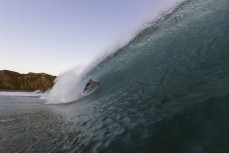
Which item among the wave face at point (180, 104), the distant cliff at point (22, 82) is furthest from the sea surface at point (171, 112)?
the distant cliff at point (22, 82)

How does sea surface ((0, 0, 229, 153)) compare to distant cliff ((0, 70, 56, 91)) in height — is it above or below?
below

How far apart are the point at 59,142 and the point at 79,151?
2.33 metres

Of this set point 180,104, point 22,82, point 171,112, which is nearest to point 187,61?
point 180,104

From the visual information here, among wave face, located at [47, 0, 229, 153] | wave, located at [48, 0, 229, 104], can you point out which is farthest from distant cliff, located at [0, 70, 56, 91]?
wave face, located at [47, 0, 229, 153]

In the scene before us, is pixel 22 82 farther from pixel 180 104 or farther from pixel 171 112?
pixel 171 112

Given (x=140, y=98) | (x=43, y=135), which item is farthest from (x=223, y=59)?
(x=43, y=135)

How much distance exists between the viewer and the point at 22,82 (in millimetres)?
177875

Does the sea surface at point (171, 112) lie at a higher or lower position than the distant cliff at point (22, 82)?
lower

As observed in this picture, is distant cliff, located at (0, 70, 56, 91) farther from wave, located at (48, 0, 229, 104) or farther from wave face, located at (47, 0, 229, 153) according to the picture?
wave face, located at (47, 0, 229, 153)

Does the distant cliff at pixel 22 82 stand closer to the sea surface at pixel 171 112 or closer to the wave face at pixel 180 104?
the sea surface at pixel 171 112

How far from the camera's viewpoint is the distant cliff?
168000 millimetres

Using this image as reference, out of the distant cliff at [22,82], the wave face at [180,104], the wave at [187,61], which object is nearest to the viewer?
the wave face at [180,104]

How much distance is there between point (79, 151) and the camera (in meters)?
8.22

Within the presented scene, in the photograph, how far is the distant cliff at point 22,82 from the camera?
551 ft
